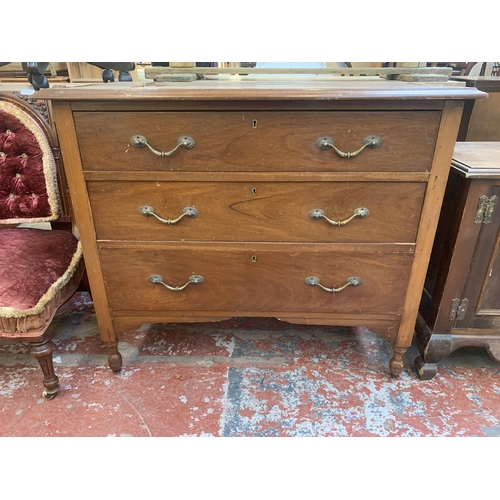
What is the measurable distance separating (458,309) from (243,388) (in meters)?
0.85

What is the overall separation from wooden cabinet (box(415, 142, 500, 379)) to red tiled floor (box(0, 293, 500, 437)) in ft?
0.58

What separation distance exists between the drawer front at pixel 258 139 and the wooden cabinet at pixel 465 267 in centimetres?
24

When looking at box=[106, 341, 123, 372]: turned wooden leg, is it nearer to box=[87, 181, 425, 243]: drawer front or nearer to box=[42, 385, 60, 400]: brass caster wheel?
box=[42, 385, 60, 400]: brass caster wheel

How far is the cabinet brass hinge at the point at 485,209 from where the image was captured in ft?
3.99

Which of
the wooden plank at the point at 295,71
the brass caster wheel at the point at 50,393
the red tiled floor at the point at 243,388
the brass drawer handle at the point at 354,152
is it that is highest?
the wooden plank at the point at 295,71

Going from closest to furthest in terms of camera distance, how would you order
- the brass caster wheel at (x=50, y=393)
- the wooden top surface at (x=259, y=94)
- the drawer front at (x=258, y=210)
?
the wooden top surface at (x=259, y=94) < the drawer front at (x=258, y=210) < the brass caster wheel at (x=50, y=393)

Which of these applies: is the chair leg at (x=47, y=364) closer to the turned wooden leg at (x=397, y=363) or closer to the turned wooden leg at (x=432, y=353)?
the turned wooden leg at (x=397, y=363)

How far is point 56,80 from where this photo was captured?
10.6ft

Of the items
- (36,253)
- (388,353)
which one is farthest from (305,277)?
(36,253)

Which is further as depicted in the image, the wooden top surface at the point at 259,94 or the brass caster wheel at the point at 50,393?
the brass caster wheel at the point at 50,393

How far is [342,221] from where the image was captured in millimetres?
1202

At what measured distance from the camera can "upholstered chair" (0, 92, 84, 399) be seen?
1.26 metres

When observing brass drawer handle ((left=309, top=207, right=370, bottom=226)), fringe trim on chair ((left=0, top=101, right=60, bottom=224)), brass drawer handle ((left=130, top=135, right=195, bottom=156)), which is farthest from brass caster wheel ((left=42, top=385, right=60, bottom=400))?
brass drawer handle ((left=309, top=207, right=370, bottom=226))

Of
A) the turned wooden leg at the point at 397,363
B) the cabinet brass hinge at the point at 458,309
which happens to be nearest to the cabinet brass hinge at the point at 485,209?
the cabinet brass hinge at the point at 458,309
